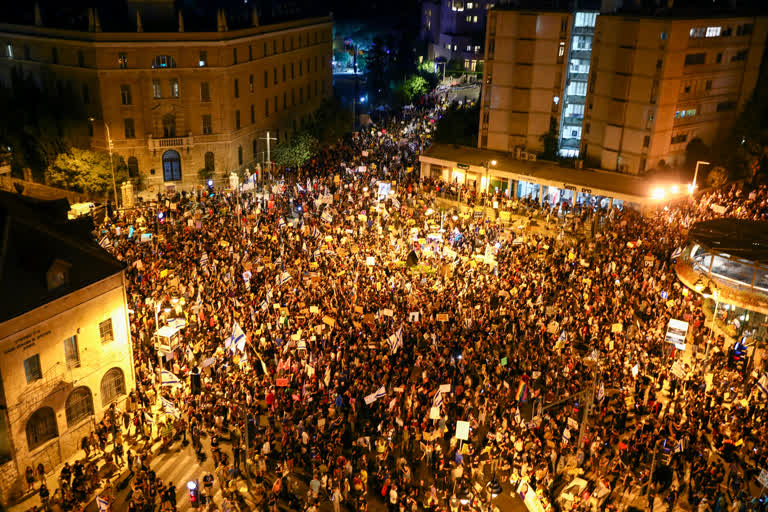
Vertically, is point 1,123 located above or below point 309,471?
above

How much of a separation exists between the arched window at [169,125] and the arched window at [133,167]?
3207mm

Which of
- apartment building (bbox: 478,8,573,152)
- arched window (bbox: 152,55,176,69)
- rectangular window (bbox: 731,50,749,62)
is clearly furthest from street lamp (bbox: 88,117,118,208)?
rectangular window (bbox: 731,50,749,62)

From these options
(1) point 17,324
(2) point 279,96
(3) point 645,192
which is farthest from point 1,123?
(3) point 645,192

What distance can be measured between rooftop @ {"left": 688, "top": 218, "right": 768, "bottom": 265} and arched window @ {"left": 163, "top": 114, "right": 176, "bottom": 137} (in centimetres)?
4126

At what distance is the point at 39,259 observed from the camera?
926 inches

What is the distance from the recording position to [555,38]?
55.4 m

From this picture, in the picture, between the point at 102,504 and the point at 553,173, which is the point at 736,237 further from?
the point at 102,504

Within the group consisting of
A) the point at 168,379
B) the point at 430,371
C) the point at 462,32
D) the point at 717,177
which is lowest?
the point at 430,371

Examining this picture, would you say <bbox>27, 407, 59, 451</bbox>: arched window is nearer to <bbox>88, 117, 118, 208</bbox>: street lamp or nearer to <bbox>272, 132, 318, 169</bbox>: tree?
<bbox>88, 117, 118, 208</bbox>: street lamp

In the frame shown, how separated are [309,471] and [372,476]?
218 cm

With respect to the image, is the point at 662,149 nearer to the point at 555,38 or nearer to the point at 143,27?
the point at 555,38

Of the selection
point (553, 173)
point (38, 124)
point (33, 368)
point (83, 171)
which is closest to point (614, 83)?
point (553, 173)

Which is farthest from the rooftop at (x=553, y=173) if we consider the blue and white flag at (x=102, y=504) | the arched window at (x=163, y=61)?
the blue and white flag at (x=102, y=504)

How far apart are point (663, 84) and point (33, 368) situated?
4528cm
